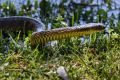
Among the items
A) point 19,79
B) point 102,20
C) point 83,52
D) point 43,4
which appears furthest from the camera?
point 43,4

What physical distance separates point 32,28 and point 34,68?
1943 mm

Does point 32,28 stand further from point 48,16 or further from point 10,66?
point 10,66

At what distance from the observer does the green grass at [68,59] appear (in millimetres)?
4605

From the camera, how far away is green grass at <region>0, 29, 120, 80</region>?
4.61m

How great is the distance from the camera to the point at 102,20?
664 cm

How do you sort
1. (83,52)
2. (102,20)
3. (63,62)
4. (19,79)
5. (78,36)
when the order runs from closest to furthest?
(19,79) → (63,62) → (83,52) → (78,36) → (102,20)

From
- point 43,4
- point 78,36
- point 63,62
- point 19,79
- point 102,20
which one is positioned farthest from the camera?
point 43,4

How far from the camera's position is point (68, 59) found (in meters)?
5.19

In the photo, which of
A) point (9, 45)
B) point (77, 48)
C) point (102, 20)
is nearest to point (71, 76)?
point (77, 48)

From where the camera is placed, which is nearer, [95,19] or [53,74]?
[53,74]

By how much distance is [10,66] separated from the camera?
4.78 metres

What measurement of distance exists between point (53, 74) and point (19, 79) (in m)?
0.35

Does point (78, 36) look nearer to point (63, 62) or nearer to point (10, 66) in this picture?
point (63, 62)

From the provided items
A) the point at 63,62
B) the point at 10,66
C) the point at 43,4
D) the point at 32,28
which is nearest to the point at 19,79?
the point at 10,66
